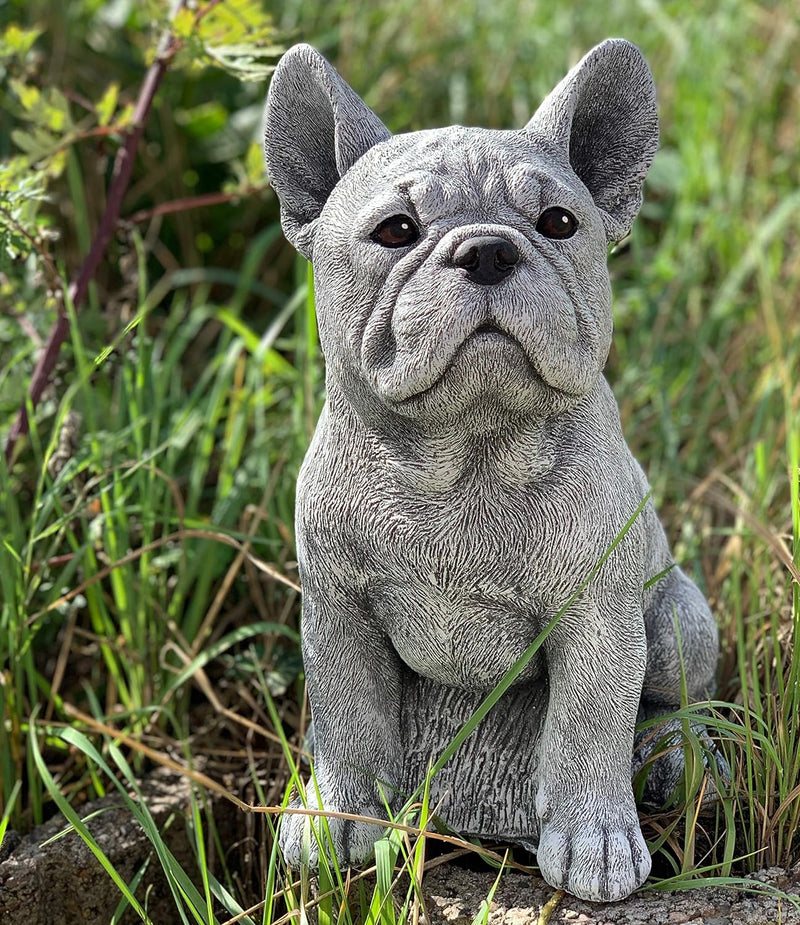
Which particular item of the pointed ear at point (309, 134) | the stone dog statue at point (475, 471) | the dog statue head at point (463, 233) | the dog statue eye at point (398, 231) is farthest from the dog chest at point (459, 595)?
the pointed ear at point (309, 134)

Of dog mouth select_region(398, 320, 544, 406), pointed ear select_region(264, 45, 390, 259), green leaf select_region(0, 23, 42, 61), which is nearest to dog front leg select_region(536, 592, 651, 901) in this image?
dog mouth select_region(398, 320, 544, 406)

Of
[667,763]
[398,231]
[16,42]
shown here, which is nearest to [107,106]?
[16,42]

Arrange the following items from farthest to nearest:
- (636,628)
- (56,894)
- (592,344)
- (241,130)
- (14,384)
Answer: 1. (241,130)
2. (14,384)
3. (56,894)
4. (636,628)
5. (592,344)

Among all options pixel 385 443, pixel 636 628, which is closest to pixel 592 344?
pixel 385 443

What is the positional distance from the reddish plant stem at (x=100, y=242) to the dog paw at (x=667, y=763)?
4.50ft

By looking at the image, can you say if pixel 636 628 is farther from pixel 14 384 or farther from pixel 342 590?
pixel 14 384

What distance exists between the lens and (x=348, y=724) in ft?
5.85

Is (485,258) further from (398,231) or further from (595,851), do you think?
(595,851)

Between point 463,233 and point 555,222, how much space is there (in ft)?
0.51

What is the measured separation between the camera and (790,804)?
179cm

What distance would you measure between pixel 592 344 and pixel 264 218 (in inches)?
107

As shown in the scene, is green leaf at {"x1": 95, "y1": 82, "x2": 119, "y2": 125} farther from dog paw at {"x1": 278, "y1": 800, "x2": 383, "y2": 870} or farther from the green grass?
dog paw at {"x1": 278, "y1": 800, "x2": 383, "y2": 870}

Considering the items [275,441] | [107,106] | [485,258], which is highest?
[107,106]

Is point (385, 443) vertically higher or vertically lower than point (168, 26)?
lower
